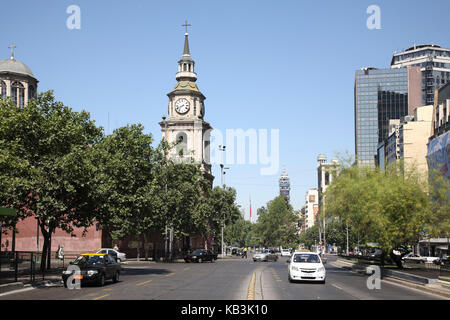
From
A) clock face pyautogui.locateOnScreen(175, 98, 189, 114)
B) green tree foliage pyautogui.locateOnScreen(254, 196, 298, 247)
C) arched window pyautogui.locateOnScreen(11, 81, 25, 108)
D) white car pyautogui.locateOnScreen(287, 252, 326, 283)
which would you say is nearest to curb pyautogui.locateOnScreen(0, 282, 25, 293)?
white car pyautogui.locateOnScreen(287, 252, 326, 283)

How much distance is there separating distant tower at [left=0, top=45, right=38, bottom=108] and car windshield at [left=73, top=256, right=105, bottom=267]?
7154cm

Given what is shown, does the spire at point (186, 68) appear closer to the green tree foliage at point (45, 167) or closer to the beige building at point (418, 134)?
the beige building at point (418, 134)

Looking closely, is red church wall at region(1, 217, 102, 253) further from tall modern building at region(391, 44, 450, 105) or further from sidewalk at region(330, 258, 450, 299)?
tall modern building at region(391, 44, 450, 105)

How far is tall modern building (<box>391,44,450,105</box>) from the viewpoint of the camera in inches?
6855

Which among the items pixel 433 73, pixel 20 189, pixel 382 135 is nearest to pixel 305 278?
pixel 20 189

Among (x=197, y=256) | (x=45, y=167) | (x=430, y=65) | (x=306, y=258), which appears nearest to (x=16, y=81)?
(x=197, y=256)

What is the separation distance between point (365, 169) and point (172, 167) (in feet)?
88.9

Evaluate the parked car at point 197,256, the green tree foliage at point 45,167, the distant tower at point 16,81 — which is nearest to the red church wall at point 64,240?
the parked car at point 197,256

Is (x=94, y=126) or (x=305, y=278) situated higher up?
(x=94, y=126)

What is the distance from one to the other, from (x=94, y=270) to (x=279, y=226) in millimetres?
143824

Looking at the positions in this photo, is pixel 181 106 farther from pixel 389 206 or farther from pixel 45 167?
pixel 45 167

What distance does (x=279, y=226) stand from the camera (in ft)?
545

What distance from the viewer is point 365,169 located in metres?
44.1
